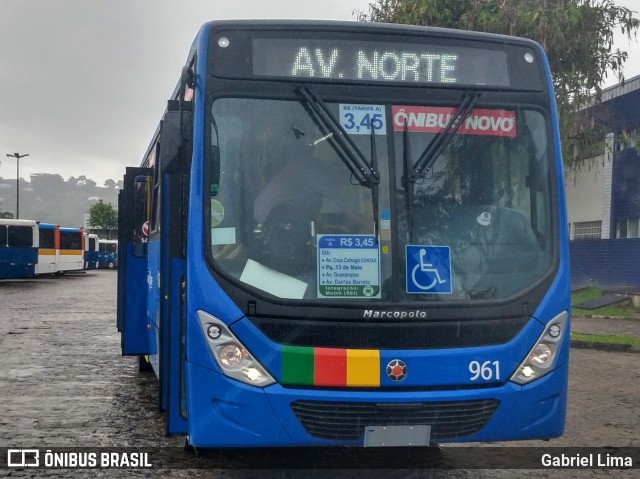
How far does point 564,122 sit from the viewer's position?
763 inches

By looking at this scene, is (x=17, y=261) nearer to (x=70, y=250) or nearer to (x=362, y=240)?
(x=70, y=250)

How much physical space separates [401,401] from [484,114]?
1.94 m

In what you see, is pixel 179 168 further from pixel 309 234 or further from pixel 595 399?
pixel 595 399

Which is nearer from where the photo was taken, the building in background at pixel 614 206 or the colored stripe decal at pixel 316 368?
the colored stripe decal at pixel 316 368

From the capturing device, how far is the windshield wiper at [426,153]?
5.28m

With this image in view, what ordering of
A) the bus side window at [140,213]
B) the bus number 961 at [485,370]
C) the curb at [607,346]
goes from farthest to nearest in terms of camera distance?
1. the curb at [607,346]
2. the bus side window at [140,213]
3. the bus number 961 at [485,370]

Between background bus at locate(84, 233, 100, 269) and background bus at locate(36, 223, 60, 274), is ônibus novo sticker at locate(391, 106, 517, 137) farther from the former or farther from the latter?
background bus at locate(84, 233, 100, 269)

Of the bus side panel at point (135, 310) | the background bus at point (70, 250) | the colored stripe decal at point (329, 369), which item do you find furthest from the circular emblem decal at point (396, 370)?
the background bus at point (70, 250)

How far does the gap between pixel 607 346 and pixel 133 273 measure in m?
8.60

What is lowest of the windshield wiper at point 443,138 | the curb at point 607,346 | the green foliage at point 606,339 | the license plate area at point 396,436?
the curb at point 607,346

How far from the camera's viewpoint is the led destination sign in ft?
17.9

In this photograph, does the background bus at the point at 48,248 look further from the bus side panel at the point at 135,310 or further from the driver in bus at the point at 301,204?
the driver in bus at the point at 301,204

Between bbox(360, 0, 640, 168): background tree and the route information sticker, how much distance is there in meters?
14.4

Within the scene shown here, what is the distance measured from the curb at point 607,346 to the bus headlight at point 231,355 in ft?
36.6
